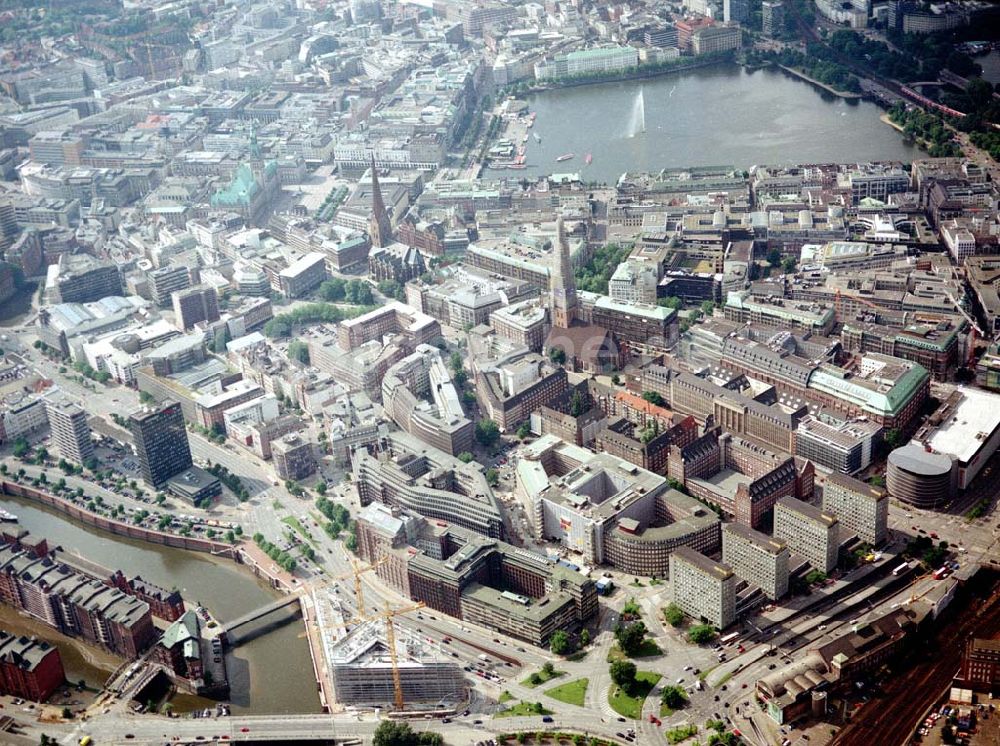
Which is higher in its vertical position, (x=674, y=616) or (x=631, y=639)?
(x=631, y=639)

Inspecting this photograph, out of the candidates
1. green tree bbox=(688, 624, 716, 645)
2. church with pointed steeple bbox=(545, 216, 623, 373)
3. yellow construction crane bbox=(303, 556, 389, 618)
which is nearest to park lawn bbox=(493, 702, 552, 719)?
green tree bbox=(688, 624, 716, 645)

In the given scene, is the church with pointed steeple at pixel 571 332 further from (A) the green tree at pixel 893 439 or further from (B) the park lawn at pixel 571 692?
(B) the park lawn at pixel 571 692

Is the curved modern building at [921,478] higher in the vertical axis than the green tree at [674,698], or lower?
higher

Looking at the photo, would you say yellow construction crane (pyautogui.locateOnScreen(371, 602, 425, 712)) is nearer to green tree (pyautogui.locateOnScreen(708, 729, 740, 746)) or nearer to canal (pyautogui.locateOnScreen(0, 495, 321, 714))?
canal (pyautogui.locateOnScreen(0, 495, 321, 714))

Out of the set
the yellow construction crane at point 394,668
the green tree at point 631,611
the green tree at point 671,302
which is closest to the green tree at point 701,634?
the green tree at point 631,611

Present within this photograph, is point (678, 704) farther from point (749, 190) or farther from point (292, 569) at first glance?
point (749, 190)

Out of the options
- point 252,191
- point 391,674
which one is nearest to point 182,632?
point 391,674

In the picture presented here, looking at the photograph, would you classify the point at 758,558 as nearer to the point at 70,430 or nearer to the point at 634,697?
the point at 634,697
